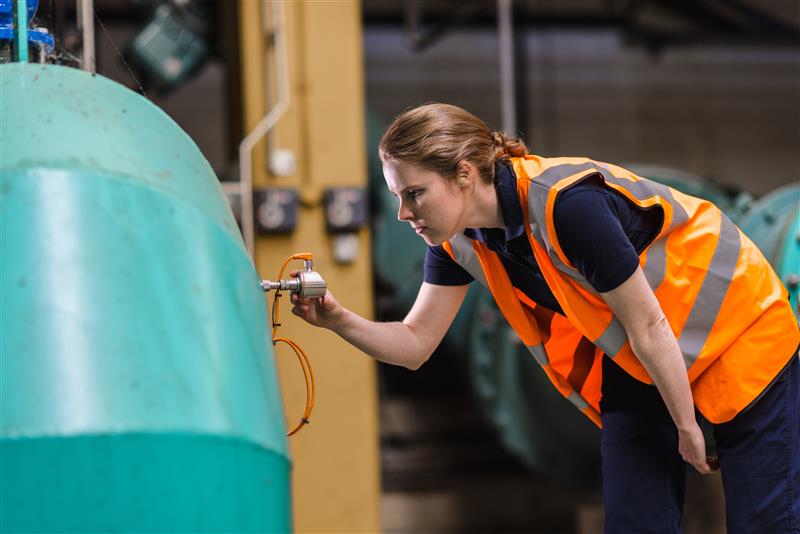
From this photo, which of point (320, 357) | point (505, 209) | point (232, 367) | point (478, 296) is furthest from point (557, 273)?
point (478, 296)

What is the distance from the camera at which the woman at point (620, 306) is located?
153 centimetres

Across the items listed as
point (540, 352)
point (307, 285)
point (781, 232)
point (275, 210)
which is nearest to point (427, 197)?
point (307, 285)

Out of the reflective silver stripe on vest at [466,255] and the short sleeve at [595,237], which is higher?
the short sleeve at [595,237]

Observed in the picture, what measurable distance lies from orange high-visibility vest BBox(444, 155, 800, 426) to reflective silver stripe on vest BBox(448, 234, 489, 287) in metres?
0.01

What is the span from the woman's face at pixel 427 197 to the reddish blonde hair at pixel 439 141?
0.04 feet

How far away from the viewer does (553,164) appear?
1.56 metres

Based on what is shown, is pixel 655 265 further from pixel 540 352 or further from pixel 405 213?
pixel 405 213

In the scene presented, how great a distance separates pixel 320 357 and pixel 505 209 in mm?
2136

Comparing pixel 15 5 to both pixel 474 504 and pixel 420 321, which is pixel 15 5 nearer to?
pixel 420 321

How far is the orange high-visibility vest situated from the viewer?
1587 mm

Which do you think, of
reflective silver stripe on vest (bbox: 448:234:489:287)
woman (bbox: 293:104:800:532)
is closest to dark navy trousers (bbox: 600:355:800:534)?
woman (bbox: 293:104:800:532)

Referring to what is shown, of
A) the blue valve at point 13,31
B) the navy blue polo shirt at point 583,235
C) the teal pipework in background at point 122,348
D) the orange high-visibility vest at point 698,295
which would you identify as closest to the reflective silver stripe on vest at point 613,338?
the orange high-visibility vest at point 698,295

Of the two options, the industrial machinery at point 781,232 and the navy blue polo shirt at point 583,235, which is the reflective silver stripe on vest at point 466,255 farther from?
the industrial machinery at point 781,232

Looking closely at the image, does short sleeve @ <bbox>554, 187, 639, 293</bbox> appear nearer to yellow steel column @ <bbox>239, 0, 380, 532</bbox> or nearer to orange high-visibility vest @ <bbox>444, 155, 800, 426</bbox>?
orange high-visibility vest @ <bbox>444, 155, 800, 426</bbox>
